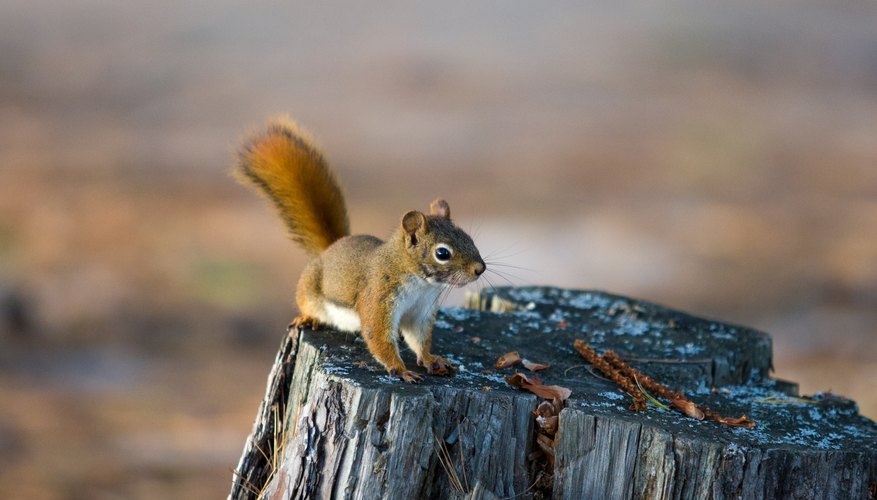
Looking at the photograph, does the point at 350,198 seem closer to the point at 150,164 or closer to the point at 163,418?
the point at 150,164

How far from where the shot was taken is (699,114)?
8.23m

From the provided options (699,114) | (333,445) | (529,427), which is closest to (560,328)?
(529,427)

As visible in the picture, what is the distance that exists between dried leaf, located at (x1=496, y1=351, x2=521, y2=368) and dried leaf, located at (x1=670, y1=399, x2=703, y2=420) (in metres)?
0.39

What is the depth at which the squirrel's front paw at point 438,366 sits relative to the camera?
233 cm

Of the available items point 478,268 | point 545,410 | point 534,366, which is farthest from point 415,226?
point 545,410

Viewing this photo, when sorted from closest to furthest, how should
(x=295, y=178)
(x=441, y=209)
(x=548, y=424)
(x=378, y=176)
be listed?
1. (x=548, y=424)
2. (x=441, y=209)
3. (x=295, y=178)
4. (x=378, y=176)

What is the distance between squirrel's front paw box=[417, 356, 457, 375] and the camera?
2334mm

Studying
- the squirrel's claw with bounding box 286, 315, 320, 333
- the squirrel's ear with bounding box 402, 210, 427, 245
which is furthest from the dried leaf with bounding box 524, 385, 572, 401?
the squirrel's claw with bounding box 286, 315, 320, 333

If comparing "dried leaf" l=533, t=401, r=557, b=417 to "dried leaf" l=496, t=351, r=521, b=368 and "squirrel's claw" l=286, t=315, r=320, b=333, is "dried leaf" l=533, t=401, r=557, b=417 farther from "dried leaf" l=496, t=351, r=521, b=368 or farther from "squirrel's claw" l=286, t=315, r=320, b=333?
"squirrel's claw" l=286, t=315, r=320, b=333

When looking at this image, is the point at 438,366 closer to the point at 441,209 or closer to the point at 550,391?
the point at 550,391

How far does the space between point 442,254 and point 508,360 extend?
12.3 inches

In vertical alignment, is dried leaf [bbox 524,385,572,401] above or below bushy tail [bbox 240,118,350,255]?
below

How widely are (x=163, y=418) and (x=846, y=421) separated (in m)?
3.40

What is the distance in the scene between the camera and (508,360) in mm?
2434
